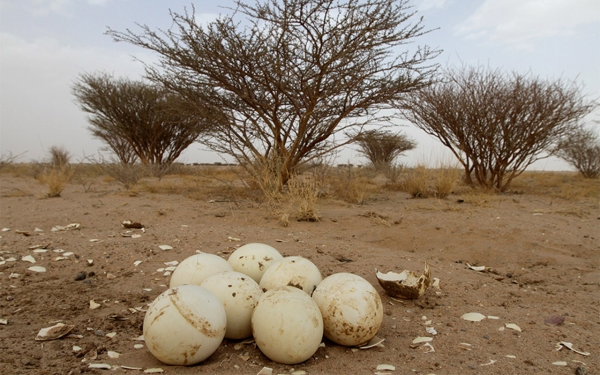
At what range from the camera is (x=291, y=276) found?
7.98 ft

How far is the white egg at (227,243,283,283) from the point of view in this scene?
2723 mm

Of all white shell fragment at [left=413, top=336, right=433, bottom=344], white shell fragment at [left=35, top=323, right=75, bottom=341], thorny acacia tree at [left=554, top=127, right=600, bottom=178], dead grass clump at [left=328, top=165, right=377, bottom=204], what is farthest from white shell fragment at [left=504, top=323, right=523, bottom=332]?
thorny acacia tree at [left=554, top=127, right=600, bottom=178]

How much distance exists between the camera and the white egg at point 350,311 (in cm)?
211

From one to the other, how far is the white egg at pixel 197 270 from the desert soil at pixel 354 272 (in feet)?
1.11

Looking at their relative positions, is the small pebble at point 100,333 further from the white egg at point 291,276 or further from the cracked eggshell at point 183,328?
the white egg at point 291,276

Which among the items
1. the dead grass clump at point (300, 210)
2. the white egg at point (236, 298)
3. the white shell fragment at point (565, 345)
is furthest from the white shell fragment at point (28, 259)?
the white shell fragment at point (565, 345)

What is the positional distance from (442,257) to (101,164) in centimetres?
899

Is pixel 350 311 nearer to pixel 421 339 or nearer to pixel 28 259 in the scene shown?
pixel 421 339

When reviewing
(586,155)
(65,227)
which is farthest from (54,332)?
(586,155)

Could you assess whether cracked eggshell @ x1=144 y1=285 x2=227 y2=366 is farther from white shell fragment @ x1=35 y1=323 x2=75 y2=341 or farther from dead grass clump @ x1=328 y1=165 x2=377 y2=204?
dead grass clump @ x1=328 y1=165 x2=377 y2=204

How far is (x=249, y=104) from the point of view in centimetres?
840

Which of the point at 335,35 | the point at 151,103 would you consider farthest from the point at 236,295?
the point at 151,103

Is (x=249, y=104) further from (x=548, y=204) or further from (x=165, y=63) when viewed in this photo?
(x=548, y=204)

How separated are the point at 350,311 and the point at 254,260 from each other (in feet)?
2.87
